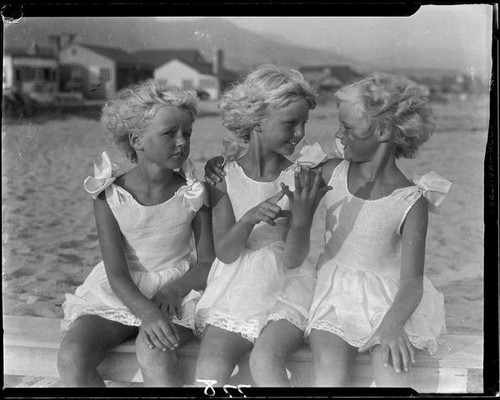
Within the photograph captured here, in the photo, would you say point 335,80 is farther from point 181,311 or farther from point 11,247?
point 11,247

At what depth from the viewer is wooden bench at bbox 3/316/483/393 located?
254cm

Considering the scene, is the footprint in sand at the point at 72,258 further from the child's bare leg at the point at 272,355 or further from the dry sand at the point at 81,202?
the child's bare leg at the point at 272,355

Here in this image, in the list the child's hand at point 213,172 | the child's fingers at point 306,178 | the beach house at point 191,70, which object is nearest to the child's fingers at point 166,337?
the child's hand at point 213,172

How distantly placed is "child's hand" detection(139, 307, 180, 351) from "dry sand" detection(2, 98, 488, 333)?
284mm

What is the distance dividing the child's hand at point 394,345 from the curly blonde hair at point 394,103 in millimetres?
529

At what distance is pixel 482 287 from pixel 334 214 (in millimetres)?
481

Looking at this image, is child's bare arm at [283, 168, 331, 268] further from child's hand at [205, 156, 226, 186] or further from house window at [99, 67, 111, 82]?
house window at [99, 67, 111, 82]

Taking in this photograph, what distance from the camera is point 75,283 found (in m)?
2.70

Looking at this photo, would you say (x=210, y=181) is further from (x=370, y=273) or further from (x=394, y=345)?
(x=394, y=345)

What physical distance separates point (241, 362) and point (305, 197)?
498 mm

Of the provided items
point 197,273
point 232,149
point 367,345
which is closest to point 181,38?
point 232,149

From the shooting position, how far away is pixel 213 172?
2613 millimetres
